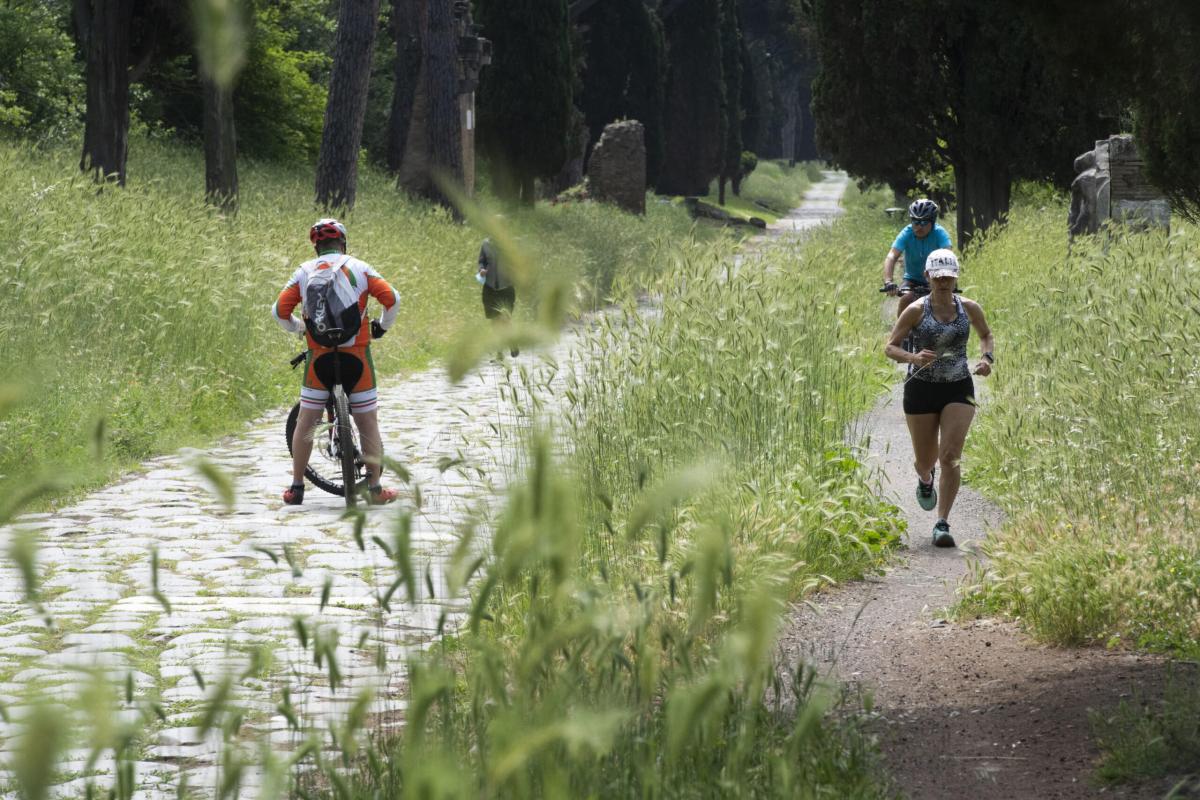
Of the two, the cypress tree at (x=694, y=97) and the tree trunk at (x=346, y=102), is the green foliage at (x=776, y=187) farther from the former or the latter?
the tree trunk at (x=346, y=102)

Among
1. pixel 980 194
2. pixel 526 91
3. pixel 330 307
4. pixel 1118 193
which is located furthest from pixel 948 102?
pixel 330 307

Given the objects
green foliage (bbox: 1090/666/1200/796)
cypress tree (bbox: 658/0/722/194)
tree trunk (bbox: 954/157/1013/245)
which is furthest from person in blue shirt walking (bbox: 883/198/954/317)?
cypress tree (bbox: 658/0/722/194)

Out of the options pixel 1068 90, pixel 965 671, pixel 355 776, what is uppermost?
pixel 1068 90

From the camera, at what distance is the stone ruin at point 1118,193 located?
16.8 m

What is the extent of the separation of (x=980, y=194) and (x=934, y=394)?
15.6m

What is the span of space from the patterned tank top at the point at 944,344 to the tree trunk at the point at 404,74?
871 inches

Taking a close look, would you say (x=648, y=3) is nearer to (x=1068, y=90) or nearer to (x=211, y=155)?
(x=211, y=155)

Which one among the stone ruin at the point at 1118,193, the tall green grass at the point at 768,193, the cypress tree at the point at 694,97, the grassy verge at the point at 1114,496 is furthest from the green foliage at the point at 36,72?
the tall green grass at the point at 768,193

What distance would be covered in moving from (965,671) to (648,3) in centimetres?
4719

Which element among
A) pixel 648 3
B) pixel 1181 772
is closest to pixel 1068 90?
pixel 1181 772

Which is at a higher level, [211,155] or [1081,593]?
[211,155]

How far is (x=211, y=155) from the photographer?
19484mm

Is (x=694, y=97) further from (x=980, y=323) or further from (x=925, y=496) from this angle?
(x=925, y=496)

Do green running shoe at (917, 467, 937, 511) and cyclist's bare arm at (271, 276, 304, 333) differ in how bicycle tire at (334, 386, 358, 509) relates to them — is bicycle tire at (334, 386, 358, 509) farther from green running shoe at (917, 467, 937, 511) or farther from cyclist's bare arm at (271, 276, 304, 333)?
green running shoe at (917, 467, 937, 511)
